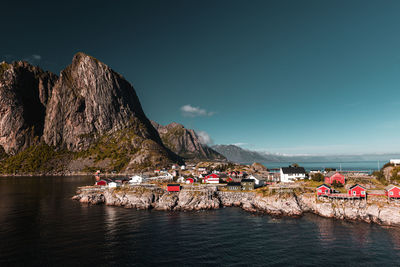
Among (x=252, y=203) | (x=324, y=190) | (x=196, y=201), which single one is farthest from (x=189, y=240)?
(x=324, y=190)

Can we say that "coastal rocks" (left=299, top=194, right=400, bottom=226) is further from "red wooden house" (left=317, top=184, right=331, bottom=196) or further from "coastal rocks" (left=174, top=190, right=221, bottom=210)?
"coastal rocks" (left=174, top=190, right=221, bottom=210)

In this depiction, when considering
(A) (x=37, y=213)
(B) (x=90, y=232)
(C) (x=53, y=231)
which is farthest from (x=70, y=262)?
(A) (x=37, y=213)

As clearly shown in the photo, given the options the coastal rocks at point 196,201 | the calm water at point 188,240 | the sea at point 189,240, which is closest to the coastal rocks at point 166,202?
the coastal rocks at point 196,201

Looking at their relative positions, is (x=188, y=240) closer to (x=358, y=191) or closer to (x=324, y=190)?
(x=324, y=190)

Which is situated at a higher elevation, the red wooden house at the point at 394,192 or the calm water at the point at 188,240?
the red wooden house at the point at 394,192

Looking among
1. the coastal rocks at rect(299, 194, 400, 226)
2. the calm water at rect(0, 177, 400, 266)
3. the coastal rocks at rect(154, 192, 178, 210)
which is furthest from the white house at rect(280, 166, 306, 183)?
the coastal rocks at rect(154, 192, 178, 210)

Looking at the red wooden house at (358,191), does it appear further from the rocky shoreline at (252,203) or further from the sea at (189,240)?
the sea at (189,240)

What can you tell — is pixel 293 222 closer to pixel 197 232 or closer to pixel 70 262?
pixel 197 232
